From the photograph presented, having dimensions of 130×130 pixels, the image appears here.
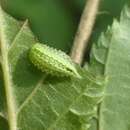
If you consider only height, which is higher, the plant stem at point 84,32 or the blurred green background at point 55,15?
the plant stem at point 84,32

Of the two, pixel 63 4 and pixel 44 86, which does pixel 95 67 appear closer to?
pixel 44 86

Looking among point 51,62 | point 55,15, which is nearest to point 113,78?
point 51,62

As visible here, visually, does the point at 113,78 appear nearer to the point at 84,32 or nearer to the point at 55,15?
the point at 84,32

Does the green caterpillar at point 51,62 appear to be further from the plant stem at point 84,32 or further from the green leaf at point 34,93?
the plant stem at point 84,32

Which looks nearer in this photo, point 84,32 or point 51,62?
point 51,62

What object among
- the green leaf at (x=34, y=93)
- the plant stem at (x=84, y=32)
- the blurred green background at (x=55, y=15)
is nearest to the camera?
the green leaf at (x=34, y=93)

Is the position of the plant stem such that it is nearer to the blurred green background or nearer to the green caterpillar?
the green caterpillar

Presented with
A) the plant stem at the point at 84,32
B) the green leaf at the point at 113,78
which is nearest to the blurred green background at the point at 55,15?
the plant stem at the point at 84,32
